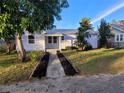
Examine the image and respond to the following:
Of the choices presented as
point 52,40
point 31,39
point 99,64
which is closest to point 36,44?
point 31,39

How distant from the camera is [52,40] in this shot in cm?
4297

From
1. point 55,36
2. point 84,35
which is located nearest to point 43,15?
point 84,35

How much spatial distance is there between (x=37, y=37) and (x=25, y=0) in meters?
20.0

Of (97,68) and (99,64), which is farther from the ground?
(99,64)

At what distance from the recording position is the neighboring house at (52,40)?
129 ft

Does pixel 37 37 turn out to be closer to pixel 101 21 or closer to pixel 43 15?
pixel 101 21

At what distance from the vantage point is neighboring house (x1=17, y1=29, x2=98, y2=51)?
39.4m

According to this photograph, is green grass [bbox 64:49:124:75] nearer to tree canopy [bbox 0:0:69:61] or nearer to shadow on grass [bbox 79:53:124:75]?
shadow on grass [bbox 79:53:124:75]

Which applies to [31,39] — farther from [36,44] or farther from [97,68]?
[97,68]

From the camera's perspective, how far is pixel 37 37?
130ft

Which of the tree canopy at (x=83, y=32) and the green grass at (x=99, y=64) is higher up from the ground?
the tree canopy at (x=83, y=32)

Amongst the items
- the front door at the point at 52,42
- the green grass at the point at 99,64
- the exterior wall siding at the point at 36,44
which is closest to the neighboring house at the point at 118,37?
the front door at the point at 52,42

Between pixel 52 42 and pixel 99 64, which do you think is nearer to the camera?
pixel 99 64

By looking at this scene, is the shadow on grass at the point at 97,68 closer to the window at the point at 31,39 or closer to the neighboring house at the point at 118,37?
the window at the point at 31,39
